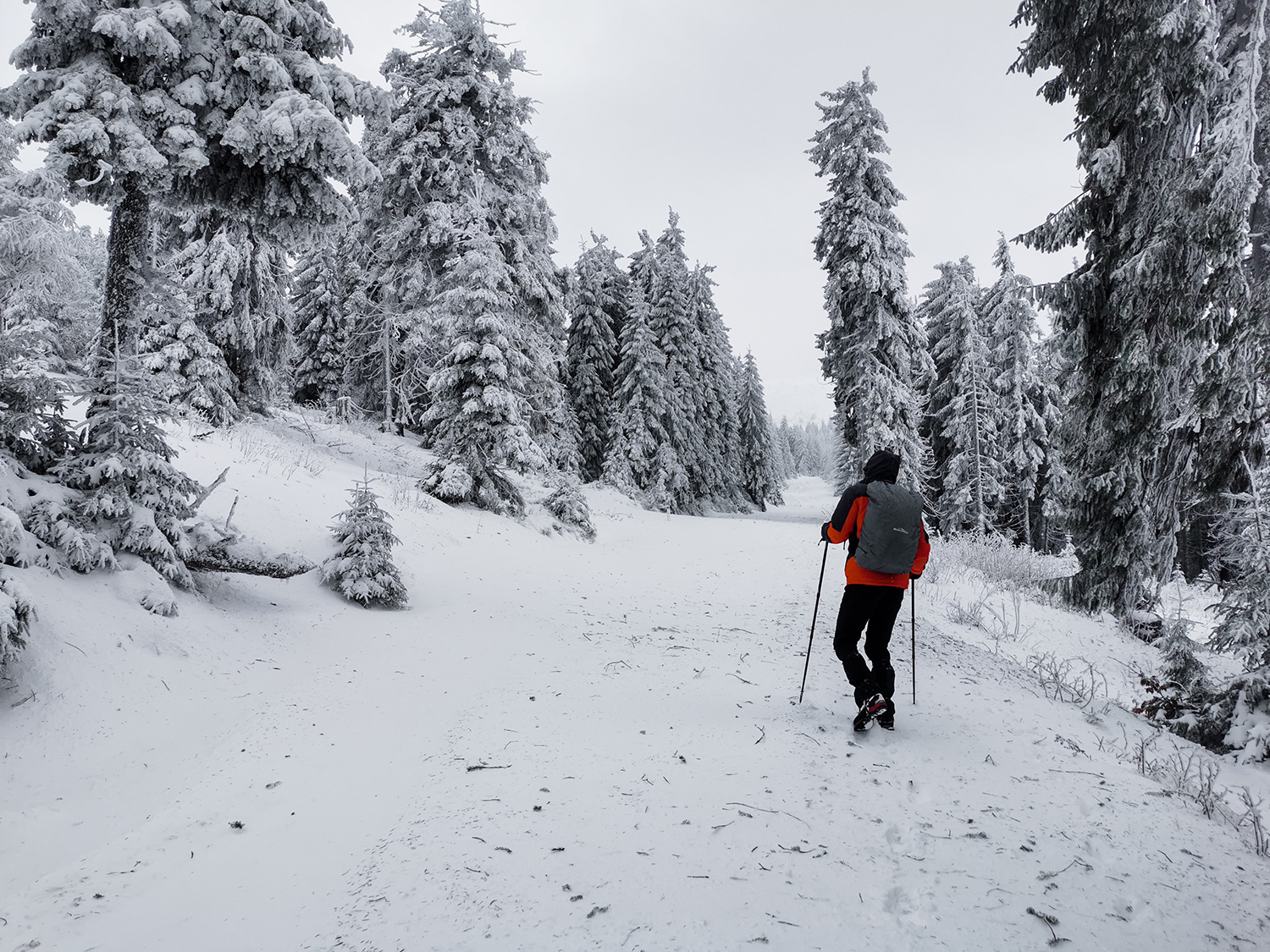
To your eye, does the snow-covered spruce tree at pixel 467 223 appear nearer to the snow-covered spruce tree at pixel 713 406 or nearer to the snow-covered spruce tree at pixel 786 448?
the snow-covered spruce tree at pixel 713 406

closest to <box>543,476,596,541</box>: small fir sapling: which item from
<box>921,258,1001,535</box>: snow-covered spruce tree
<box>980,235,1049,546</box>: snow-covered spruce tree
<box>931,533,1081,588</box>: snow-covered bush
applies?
<box>931,533,1081,588</box>: snow-covered bush

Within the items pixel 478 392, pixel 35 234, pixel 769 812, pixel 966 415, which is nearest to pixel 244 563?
pixel 35 234

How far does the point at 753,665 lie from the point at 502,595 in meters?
4.34

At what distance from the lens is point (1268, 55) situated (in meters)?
7.98

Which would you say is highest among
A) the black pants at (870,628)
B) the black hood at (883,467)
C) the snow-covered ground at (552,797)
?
the black hood at (883,467)

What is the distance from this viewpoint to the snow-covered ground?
2.70m

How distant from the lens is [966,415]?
25938mm

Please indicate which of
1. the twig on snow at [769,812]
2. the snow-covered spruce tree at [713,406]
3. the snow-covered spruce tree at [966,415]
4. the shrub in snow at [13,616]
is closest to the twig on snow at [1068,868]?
the twig on snow at [769,812]

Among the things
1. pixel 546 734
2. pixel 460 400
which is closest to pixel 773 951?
pixel 546 734

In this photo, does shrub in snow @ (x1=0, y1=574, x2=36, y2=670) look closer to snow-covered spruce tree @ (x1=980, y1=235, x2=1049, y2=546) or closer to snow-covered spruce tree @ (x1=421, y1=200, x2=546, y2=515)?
snow-covered spruce tree @ (x1=421, y1=200, x2=546, y2=515)

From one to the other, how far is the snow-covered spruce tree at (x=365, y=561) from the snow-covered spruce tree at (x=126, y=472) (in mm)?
1880

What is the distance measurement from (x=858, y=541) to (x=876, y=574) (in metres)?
0.31

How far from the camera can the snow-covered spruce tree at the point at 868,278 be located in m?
20.6

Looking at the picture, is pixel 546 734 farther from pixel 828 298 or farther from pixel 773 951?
pixel 828 298
